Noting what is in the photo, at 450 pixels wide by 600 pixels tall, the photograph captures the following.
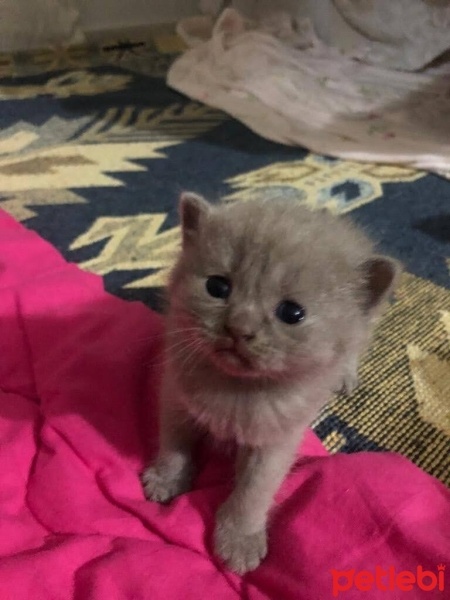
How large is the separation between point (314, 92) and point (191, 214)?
1.62 meters

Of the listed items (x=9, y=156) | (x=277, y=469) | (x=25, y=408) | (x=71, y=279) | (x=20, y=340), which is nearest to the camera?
(x=277, y=469)

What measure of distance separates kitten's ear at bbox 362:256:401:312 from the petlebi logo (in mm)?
Answer: 312

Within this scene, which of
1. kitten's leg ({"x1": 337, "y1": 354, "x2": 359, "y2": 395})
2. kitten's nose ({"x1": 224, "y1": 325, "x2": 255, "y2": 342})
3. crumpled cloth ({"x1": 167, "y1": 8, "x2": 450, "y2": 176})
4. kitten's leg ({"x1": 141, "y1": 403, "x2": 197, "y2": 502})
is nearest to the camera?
kitten's nose ({"x1": 224, "y1": 325, "x2": 255, "y2": 342})

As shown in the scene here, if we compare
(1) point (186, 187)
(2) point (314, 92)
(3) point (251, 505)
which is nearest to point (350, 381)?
(3) point (251, 505)

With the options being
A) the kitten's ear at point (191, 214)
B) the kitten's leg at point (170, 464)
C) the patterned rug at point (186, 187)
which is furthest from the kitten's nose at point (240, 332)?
the patterned rug at point (186, 187)

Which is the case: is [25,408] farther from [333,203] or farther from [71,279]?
[333,203]

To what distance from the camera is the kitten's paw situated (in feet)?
2.95

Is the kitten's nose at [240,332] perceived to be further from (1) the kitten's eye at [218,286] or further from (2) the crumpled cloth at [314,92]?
(2) the crumpled cloth at [314,92]

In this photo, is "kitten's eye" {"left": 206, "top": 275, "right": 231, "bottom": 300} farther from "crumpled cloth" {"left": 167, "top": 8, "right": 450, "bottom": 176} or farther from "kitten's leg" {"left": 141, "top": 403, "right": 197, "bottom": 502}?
"crumpled cloth" {"left": 167, "top": 8, "right": 450, "bottom": 176}

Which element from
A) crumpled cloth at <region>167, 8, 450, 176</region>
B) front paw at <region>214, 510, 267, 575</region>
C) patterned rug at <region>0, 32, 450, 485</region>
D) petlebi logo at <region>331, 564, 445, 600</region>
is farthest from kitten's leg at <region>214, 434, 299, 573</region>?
crumpled cloth at <region>167, 8, 450, 176</region>

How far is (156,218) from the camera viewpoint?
5.08 feet

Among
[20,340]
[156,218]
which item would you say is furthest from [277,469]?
[156,218]

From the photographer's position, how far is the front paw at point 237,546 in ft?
2.65

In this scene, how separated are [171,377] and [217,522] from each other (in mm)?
191
